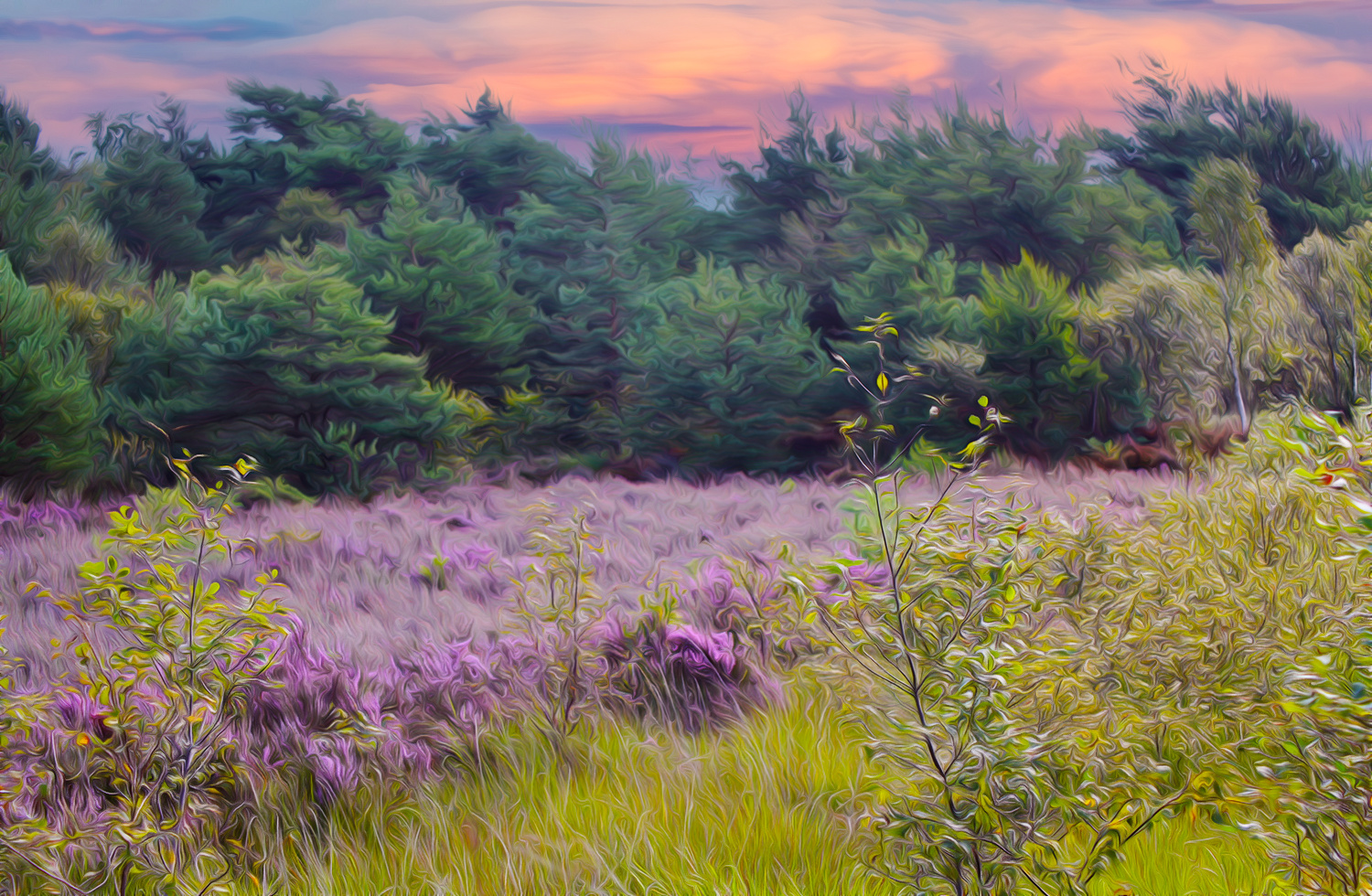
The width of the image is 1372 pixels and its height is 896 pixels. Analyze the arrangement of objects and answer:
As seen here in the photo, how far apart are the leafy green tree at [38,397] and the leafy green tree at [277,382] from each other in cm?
142

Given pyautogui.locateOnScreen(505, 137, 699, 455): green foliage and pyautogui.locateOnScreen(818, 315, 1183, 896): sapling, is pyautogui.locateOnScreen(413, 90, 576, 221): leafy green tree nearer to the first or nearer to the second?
pyautogui.locateOnScreen(505, 137, 699, 455): green foliage

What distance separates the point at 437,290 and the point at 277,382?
3.44 metres

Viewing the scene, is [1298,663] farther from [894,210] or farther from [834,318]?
[894,210]

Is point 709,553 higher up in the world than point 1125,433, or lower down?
higher up

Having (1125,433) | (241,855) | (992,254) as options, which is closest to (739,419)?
(1125,433)

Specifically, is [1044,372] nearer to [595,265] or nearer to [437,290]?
[595,265]

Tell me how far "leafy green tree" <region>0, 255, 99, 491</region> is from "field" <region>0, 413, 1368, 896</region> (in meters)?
4.75

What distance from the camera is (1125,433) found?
1432cm

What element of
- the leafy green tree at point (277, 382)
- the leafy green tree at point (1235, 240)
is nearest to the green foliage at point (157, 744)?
the leafy green tree at point (277, 382)

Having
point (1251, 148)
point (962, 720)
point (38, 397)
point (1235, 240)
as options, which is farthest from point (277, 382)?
point (1251, 148)

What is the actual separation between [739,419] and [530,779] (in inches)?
432

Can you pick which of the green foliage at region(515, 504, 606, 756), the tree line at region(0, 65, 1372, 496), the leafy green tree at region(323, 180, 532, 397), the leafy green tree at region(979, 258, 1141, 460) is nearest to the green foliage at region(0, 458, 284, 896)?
the green foliage at region(515, 504, 606, 756)

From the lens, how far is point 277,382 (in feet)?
38.6

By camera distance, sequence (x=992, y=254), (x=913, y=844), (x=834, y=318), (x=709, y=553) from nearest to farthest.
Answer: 1. (x=913, y=844)
2. (x=709, y=553)
3. (x=834, y=318)
4. (x=992, y=254)
